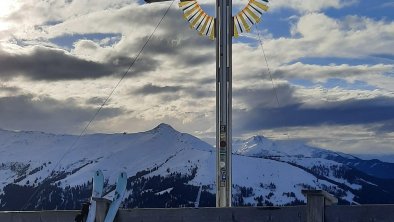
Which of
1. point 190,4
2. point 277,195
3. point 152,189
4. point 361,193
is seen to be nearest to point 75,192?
point 152,189

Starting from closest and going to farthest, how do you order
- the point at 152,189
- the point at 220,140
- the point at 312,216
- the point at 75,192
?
the point at 312,216 → the point at 220,140 → the point at 152,189 → the point at 75,192

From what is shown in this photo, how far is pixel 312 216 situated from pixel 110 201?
9.85 ft

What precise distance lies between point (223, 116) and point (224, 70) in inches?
32.9

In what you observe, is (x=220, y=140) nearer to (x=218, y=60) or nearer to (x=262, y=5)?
(x=218, y=60)

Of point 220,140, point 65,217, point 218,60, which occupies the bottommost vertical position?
point 65,217

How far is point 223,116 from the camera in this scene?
635 inches

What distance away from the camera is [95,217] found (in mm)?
12969

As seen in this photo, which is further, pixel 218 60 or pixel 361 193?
pixel 361 193

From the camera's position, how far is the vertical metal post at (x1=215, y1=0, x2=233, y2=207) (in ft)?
52.3

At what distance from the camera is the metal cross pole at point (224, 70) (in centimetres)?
1600

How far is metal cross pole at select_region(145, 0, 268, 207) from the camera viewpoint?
16000 mm

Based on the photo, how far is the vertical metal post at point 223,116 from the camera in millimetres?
15953

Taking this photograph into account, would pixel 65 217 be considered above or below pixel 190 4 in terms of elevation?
below

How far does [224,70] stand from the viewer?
16125 mm
